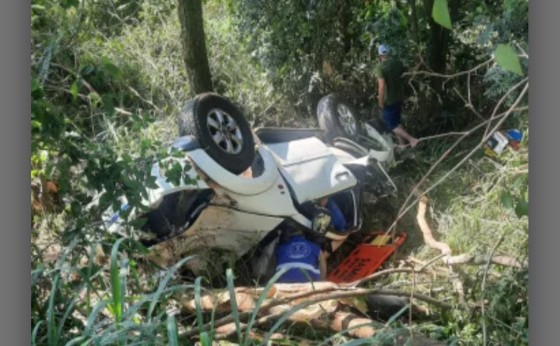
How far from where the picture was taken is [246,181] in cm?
252

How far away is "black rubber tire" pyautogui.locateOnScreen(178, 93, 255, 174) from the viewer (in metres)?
2.52

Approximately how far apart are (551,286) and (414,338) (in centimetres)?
47

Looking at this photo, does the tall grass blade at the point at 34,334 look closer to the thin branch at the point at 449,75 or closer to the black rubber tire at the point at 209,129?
the black rubber tire at the point at 209,129

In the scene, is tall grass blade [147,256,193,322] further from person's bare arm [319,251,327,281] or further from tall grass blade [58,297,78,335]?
person's bare arm [319,251,327,281]

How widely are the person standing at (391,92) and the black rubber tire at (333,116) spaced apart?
0.35ft

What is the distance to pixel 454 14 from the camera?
2.53m

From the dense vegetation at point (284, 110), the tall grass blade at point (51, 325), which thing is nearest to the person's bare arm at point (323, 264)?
the dense vegetation at point (284, 110)

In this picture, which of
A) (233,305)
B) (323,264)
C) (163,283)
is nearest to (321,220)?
(323,264)

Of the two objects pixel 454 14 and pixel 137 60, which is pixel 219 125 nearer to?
pixel 137 60

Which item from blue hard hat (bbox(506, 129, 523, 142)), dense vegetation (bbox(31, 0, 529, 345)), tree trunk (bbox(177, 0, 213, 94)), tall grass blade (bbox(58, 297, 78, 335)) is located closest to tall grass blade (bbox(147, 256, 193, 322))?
dense vegetation (bbox(31, 0, 529, 345))

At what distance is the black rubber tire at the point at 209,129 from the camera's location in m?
2.52

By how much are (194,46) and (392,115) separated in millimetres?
614

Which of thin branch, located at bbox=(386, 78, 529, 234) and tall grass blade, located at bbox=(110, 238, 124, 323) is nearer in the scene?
tall grass blade, located at bbox=(110, 238, 124, 323)

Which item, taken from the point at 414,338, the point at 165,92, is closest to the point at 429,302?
the point at 414,338
